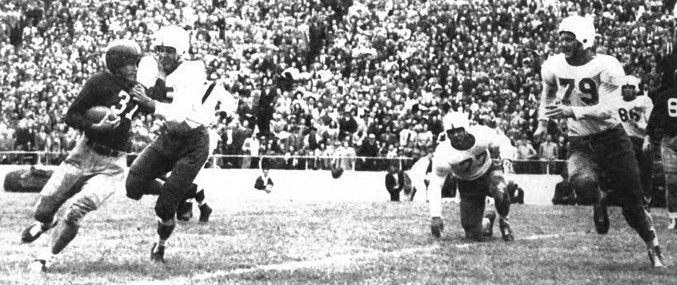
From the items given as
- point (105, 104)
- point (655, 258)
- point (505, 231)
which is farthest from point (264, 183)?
point (655, 258)

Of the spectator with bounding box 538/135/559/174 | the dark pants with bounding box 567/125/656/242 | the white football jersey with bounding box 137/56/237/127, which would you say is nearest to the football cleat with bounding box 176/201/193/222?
the white football jersey with bounding box 137/56/237/127

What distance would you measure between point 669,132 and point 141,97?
7.50 metres

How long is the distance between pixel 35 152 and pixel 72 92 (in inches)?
169

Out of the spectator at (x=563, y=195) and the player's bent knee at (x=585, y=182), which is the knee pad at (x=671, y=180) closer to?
the player's bent knee at (x=585, y=182)

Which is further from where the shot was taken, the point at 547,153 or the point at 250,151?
the point at 250,151

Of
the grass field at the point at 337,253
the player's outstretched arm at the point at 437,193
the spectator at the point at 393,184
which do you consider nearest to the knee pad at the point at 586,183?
the grass field at the point at 337,253

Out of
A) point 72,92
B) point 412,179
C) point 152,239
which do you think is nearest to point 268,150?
point 412,179

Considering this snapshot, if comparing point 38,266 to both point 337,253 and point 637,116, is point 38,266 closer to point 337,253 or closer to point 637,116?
point 337,253

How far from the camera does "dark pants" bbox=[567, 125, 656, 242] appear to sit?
9.17 metres

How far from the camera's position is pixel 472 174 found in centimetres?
Result: 1259

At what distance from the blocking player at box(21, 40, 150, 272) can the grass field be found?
1.34 feet

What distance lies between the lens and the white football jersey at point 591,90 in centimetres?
939

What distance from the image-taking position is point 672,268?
30.3ft

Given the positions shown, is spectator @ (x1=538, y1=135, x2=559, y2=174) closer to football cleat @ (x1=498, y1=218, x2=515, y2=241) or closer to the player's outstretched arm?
the player's outstretched arm
